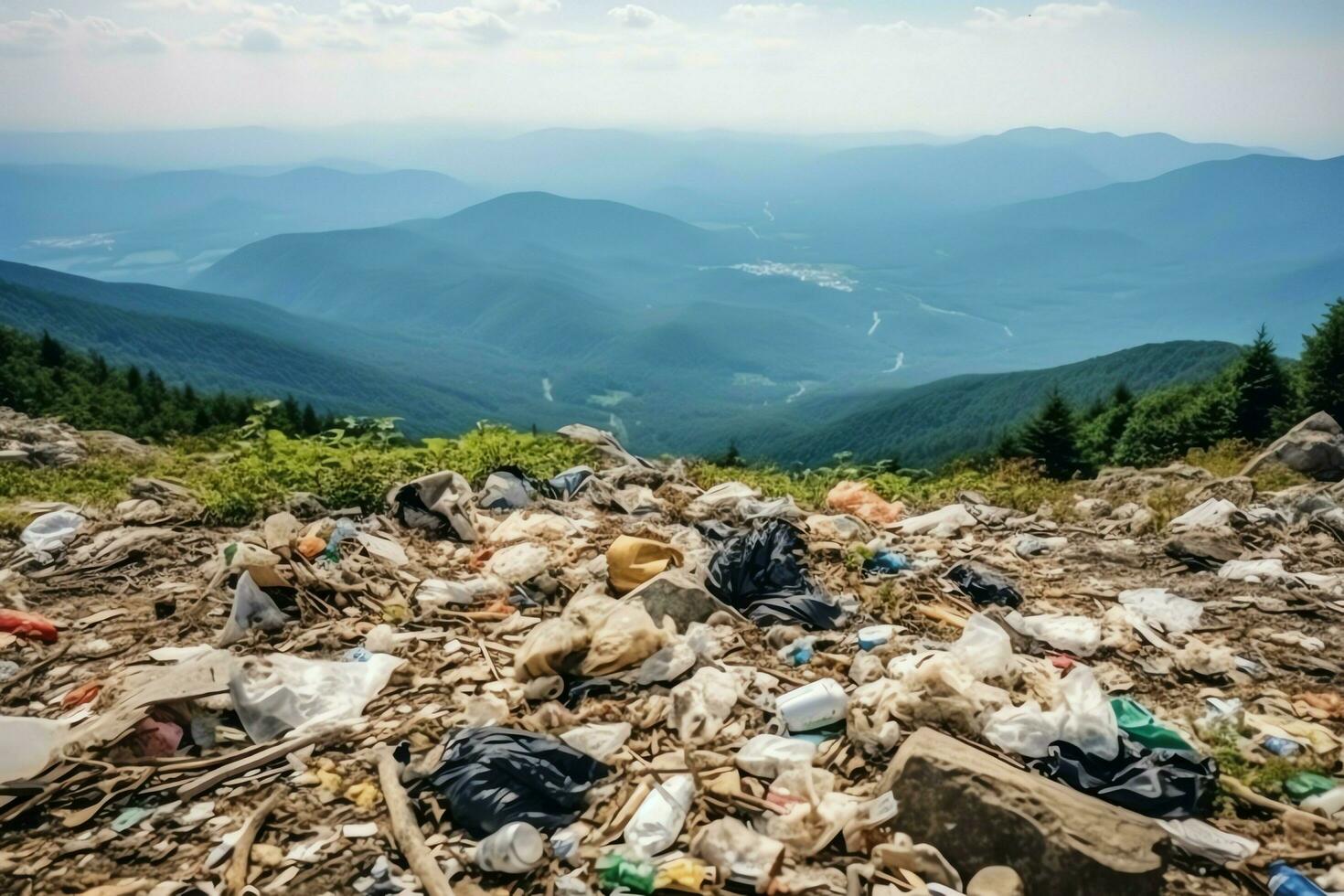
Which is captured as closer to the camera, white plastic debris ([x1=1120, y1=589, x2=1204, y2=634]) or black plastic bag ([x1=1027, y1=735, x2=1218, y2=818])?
black plastic bag ([x1=1027, y1=735, x2=1218, y2=818])

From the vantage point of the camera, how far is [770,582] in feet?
Result: 17.7

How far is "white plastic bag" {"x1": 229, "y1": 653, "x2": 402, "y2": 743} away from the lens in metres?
3.87

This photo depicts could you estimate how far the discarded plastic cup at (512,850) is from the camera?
2984 mm

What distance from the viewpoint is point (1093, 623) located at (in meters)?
4.74

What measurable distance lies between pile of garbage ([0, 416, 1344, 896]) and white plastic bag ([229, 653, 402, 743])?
0.02 meters

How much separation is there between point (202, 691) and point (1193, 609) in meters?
5.96

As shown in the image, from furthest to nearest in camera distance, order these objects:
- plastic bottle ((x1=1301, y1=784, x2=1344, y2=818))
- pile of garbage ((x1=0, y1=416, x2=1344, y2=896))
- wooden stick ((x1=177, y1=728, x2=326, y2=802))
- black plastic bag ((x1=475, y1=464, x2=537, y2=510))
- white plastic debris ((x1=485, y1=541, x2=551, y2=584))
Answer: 1. black plastic bag ((x1=475, y1=464, x2=537, y2=510))
2. white plastic debris ((x1=485, y1=541, x2=551, y2=584))
3. wooden stick ((x1=177, y1=728, x2=326, y2=802))
4. plastic bottle ((x1=1301, y1=784, x2=1344, y2=818))
5. pile of garbage ((x1=0, y1=416, x2=1344, y2=896))

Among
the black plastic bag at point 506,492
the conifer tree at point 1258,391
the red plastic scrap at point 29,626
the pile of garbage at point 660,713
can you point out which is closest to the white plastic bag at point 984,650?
the pile of garbage at point 660,713

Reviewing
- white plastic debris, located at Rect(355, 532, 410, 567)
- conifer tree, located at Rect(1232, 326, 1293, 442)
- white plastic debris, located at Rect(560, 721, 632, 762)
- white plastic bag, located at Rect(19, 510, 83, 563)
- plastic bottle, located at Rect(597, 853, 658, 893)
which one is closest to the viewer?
plastic bottle, located at Rect(597, 853, 658, 893)

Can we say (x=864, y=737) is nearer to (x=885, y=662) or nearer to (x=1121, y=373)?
(x=885, y=662)

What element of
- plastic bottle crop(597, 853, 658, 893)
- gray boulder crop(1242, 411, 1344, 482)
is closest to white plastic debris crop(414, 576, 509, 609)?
plastic bottle crop(597, 853, 658, 893)

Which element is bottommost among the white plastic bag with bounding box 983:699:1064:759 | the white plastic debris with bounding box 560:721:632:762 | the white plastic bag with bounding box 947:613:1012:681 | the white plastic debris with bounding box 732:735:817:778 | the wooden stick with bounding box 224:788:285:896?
the wooden stick with bounding box 224:788:285:896

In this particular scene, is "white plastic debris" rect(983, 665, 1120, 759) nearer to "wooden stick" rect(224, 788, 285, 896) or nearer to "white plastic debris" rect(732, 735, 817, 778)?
"white plastic debris" rect(732, 735, 817, 778)

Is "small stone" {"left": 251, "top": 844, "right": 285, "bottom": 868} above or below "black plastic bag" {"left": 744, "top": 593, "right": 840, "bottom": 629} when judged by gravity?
below
